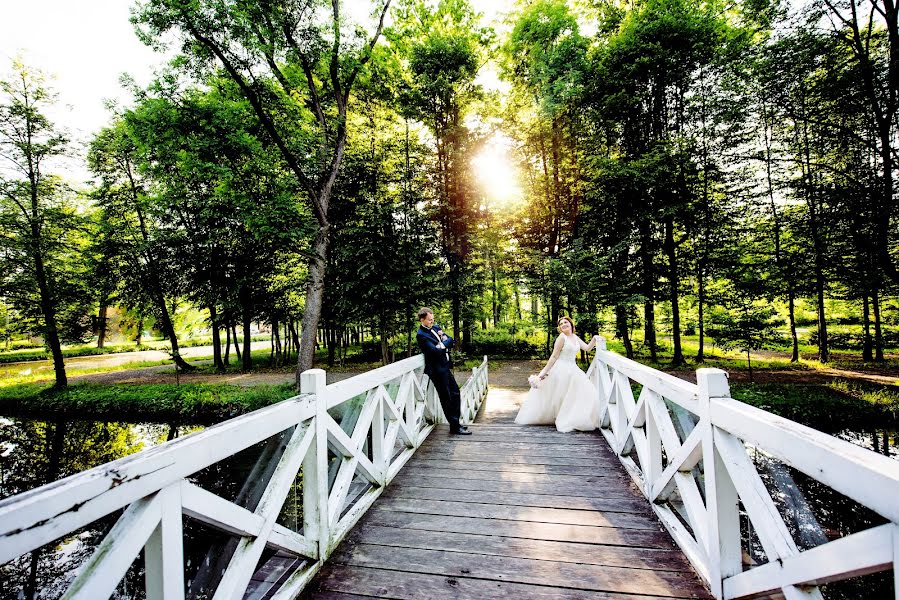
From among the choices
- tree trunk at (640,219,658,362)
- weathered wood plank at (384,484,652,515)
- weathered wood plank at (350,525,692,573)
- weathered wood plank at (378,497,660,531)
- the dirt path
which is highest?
tree trunk at (640,219,658,362)

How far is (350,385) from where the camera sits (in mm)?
3023

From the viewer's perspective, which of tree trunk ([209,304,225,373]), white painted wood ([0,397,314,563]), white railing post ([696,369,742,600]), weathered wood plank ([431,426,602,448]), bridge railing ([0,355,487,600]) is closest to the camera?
white painted wood ([0,397,314,563])

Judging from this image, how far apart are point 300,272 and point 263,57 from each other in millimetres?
9478

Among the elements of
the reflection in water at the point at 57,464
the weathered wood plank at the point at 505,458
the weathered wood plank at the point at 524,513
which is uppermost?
the weathered wood plank at the point at 524,513

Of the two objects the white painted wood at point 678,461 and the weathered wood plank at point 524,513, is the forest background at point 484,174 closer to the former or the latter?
the weathered wood plank at point 524,513

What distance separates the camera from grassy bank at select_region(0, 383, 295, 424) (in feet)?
36.1

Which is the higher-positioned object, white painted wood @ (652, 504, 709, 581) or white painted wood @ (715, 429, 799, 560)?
white painted wood @ (715, 429, 799, 560)

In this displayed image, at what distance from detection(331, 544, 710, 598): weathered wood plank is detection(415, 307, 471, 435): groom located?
2458 mm

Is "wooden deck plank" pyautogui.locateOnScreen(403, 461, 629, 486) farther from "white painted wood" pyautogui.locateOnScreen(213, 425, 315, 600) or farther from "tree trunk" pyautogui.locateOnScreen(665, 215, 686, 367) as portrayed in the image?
"tree trunk" pyautogui.locateOnScreen(665, 215, 686, 367)

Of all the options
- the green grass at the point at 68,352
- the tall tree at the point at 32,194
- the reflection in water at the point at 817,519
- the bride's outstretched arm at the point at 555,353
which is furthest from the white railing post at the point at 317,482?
the green grass at the point at 68,352

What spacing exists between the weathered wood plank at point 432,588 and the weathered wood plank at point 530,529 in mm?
482

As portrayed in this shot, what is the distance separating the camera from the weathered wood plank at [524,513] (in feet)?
8.95

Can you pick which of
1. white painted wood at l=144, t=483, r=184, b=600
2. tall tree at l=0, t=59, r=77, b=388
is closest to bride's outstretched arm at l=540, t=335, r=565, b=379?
white painted wood at l=144, t=483, r=184, b=600

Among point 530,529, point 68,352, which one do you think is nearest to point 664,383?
point 530,529
